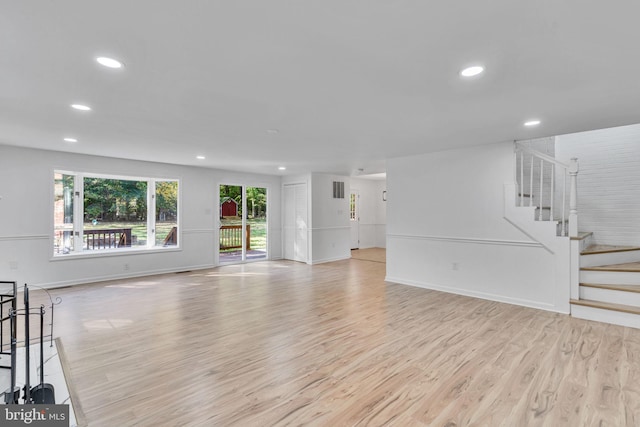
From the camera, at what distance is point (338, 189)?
8.59 metres

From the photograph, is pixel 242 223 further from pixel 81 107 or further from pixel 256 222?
pixel 81 107

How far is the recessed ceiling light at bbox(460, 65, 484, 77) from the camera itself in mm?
2158

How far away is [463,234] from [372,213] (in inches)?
229

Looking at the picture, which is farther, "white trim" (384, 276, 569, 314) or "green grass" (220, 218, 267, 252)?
"green grass" (220, 218, 267, 252)

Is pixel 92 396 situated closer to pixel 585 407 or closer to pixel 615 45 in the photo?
pixel 585 407

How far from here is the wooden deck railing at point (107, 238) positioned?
5891 mm

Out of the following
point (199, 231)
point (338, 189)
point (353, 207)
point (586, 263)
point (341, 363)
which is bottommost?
point (341, 363)

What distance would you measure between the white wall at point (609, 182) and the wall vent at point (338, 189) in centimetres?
499

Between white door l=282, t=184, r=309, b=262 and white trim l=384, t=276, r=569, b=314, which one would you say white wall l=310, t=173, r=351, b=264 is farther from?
white trim l=384, t=276, r=569, b=314

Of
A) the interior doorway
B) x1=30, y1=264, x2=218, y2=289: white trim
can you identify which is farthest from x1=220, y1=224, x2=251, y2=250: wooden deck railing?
x1=30, y1=264, x2=218, y2=289: white trim

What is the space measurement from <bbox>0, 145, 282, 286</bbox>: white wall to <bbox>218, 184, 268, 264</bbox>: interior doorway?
1.51 ft

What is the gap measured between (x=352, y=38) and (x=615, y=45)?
163 cm

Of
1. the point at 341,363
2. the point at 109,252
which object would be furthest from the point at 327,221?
the point at 341,363

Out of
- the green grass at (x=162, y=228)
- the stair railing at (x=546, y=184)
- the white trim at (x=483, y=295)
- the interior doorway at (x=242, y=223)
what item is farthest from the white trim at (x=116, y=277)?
the stair railing at (x=546, y=184)
